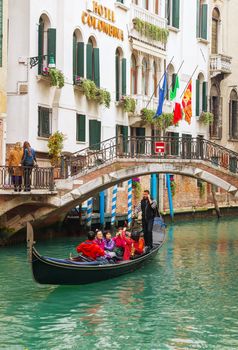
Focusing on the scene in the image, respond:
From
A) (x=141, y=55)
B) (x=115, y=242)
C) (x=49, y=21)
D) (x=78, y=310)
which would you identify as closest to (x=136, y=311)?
(x=78, y=310)

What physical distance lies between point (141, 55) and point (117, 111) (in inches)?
83.0

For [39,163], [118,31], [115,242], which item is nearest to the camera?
[115,242]

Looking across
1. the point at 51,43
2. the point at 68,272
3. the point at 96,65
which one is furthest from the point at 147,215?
the point at 96,65

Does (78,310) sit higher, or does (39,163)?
(39,163)

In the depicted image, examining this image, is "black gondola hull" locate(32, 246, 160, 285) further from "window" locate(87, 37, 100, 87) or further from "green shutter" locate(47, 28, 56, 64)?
"window" locate(87, 37, 100, 87)

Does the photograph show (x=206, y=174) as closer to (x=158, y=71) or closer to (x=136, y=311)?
(x=158, y=71)

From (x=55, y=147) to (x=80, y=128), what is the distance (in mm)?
1979

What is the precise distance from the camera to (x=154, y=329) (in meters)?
11.3

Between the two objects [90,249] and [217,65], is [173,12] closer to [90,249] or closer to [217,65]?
[217,65]

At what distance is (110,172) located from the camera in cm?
1984

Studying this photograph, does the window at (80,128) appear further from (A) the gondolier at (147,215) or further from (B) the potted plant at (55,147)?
(A) the gondolier at (147,215)

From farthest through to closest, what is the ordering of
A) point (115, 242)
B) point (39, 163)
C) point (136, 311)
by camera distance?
point (39, 163), point (115, 242), point (136, 311)

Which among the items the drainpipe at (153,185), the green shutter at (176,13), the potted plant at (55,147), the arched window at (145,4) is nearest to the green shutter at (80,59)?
the potted plant at (55,147)

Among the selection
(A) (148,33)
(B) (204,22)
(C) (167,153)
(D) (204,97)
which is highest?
(B) (204,22)
